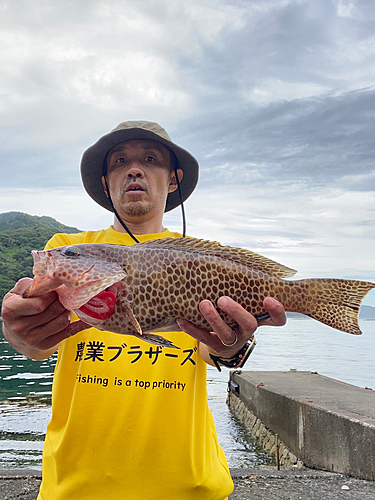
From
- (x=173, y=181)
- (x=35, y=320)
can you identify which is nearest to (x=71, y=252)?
(x=35, y=320)

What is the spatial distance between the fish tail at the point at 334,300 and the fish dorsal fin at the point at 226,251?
181 millimetres

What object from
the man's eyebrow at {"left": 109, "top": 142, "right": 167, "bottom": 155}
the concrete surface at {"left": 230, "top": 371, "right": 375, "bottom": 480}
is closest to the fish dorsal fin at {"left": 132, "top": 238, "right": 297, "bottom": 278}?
the man's eyebrow at {"left": 109, "top": 142, "right": 167, "bottom": 155}

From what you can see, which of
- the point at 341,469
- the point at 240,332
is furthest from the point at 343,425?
the point at 240,332

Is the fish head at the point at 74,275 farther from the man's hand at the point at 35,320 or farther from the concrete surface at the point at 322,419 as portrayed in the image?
the concrete surface at the point at 322,419

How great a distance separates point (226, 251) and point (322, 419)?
241 inches

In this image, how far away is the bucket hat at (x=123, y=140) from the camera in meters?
3.59

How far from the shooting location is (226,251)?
2.96m

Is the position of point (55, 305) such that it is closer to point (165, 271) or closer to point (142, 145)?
point (165, 271)

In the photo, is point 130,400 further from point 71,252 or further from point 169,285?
point 71,252

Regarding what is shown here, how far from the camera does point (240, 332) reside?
9.05 ft

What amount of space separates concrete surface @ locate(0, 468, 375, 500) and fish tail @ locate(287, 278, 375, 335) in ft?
11.8

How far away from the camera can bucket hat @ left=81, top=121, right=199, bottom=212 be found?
3.59 metres

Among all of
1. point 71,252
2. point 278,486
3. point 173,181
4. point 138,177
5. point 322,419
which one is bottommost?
point 278,486

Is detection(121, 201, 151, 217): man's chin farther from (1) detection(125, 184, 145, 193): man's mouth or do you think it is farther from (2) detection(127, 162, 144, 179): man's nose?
(2) detection(127, 162, 144, 179): man's nose
